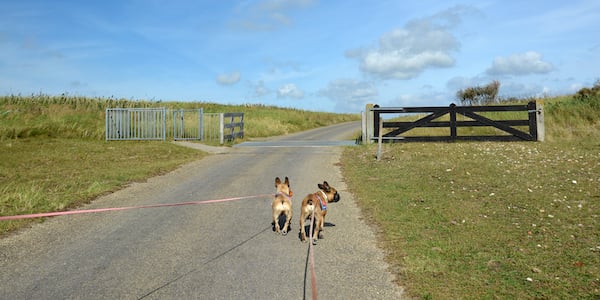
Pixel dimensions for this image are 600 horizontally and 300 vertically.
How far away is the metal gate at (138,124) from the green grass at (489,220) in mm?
14325

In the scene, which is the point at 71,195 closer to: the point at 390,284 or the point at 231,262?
the point at 231,262

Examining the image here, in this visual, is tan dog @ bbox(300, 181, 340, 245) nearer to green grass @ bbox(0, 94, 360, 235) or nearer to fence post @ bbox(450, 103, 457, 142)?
green grass @ bbox(0, 94, 360, 235)

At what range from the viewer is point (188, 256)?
533 cm

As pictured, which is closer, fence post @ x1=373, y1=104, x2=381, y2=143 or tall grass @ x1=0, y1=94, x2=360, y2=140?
fence post @ x1=373, y1=104, x2=381, y2=143

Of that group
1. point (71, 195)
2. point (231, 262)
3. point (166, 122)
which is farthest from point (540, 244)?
point (166, 122)

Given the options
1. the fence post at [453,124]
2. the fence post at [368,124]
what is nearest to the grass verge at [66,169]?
the fence post at [368,124]

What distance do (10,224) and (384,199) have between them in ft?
22.0

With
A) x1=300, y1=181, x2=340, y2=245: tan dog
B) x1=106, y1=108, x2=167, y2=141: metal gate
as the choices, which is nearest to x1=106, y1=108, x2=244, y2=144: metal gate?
x1=106, y1=108, x2=167, y2=141: metal gate

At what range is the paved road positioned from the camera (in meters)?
4.25

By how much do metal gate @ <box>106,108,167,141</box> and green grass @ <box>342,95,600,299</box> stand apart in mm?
14325

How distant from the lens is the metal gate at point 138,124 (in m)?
23.8

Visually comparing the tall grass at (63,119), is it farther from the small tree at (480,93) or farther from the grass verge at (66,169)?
the small tree at (480,93)

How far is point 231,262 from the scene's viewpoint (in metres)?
5.07

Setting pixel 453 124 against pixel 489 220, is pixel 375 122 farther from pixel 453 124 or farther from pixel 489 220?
pixel 489 220
